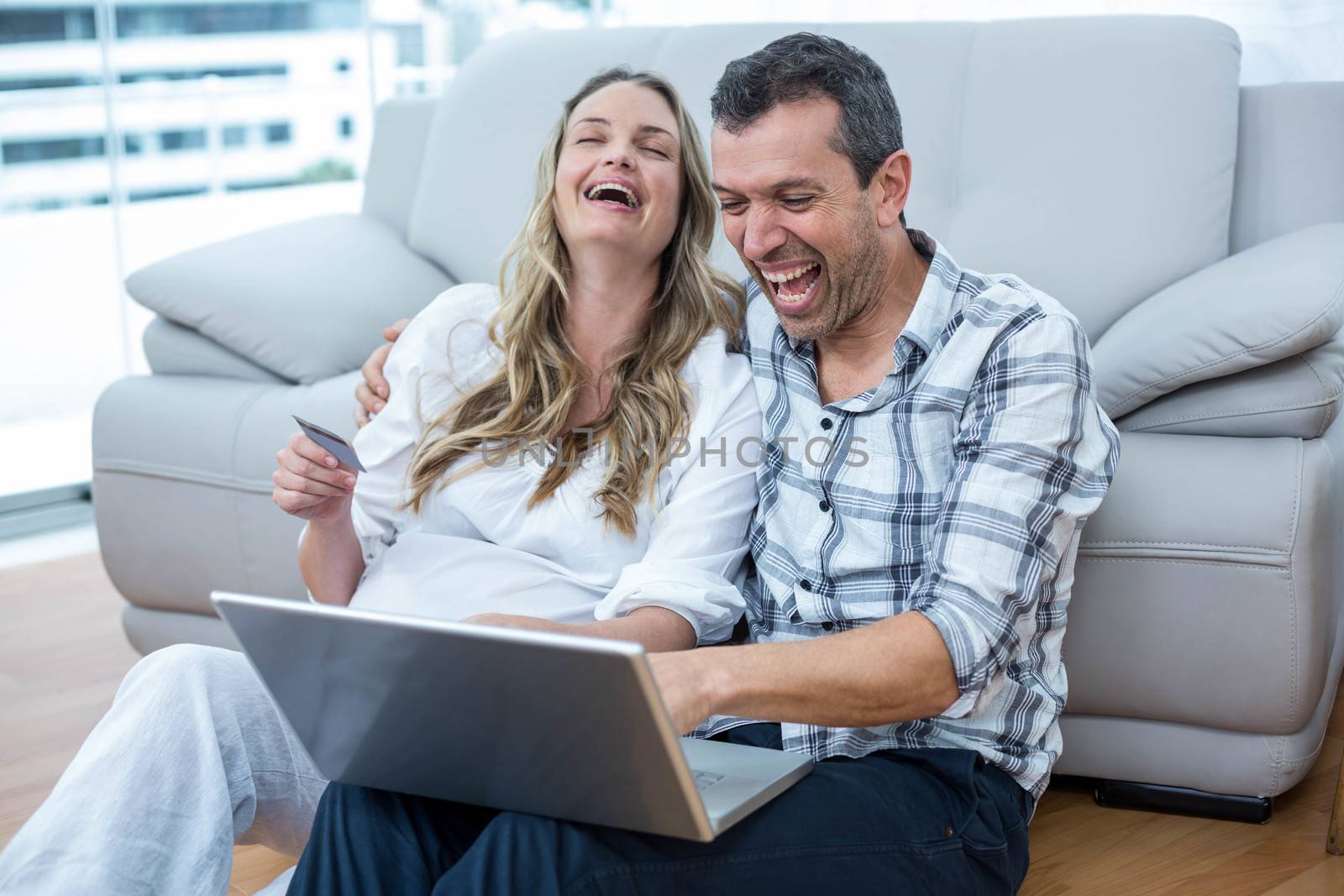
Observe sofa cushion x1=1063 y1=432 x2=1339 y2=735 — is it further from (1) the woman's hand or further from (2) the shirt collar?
(1) the woman's hand

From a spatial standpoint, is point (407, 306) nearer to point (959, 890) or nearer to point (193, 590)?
point (193, 590)

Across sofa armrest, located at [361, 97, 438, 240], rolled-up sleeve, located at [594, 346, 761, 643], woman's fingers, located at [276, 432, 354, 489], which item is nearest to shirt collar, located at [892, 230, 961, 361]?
rolled-up sleeve, located at [594, 346, 761, 643]

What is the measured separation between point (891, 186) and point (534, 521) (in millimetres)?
561

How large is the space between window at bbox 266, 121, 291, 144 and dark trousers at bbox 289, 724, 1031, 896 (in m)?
2.94

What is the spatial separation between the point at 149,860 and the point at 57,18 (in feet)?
8.71

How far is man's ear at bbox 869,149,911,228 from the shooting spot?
138 centimetres

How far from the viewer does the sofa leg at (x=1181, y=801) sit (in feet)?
5.57

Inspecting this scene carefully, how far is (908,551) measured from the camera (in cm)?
135

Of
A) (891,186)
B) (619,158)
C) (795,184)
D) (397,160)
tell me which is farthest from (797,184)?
(397,160)

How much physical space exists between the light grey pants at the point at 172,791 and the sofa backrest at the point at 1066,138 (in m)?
1.14

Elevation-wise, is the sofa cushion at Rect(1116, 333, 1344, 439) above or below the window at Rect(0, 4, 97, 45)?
below

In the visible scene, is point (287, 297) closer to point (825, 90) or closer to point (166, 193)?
point (825, 90)

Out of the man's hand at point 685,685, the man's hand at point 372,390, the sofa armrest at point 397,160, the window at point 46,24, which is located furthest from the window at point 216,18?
the man's hand at point 685,685

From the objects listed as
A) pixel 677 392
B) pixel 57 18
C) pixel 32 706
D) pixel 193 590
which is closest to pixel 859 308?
pixel 677 392
